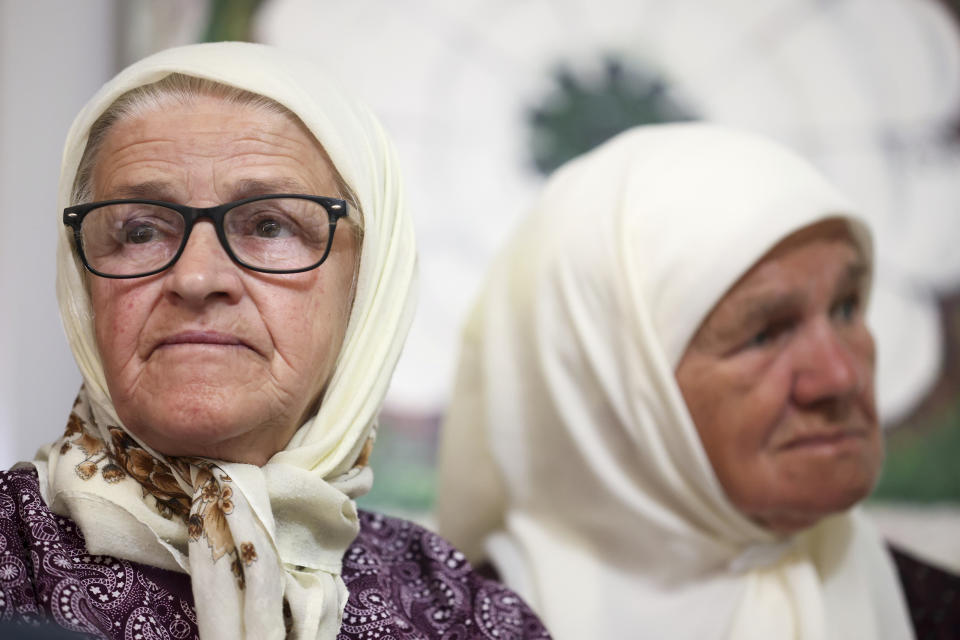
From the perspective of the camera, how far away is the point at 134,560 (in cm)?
115

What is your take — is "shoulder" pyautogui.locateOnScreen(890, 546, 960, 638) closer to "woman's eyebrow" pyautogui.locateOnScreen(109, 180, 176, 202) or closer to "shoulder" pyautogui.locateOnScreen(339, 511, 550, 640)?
"shoulder" pyautogui.locateOnScreen(339, 511, 550, 640)

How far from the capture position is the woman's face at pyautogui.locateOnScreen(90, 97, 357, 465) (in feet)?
3.79

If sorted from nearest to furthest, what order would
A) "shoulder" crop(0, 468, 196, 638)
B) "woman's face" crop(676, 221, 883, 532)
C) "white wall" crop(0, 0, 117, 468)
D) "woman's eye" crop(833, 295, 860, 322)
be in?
"shoulder" crop(0, 468, 196, 638), "woman's face" crop(676, 221, 883, 532), "woman's eye" crop(833, 295, 860, 322), "white wall" crop(0, 0, 117, 468)

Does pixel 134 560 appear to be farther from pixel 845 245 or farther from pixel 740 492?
pixel 845 245

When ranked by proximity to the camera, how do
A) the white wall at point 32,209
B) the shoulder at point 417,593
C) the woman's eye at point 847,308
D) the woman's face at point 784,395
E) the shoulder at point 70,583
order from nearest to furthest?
the shoulder at point 70,583 < the shoulder at point 417,593 < the woman's face at point 784,395 < the woman's eye at point 847,308 < the white wall at point 32,209

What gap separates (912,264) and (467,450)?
5.26 ft

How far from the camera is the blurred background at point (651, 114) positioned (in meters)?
2.71

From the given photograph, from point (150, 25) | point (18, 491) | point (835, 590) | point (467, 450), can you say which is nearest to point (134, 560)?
point (18, 491)

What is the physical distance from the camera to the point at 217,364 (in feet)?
3.81

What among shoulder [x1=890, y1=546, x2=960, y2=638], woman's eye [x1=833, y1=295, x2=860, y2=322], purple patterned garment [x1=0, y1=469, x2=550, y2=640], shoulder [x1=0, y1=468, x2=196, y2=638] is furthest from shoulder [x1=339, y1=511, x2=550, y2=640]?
shoulder [x1=890, y1=546, x2=960, y2=638]

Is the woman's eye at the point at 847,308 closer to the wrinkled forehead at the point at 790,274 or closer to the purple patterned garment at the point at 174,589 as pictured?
the wrinkled forehead at the point at 790,274

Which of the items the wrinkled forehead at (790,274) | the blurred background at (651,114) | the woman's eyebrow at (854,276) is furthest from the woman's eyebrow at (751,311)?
the blurred background at (651,114)

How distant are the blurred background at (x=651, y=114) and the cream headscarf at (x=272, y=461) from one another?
1.37m

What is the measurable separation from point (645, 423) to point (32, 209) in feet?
4.81
